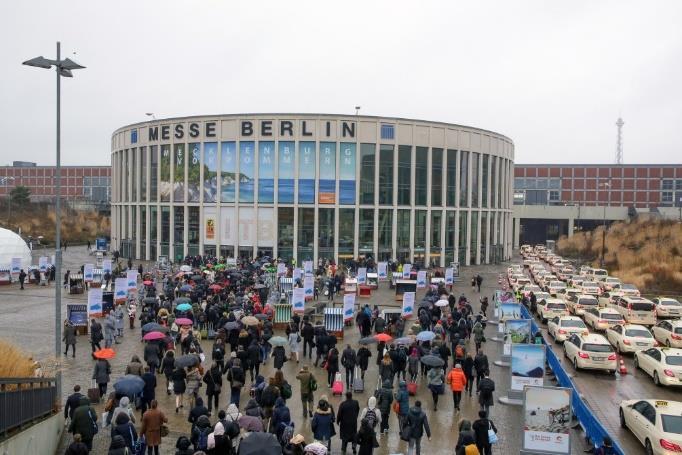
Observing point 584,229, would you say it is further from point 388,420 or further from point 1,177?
point 1,177

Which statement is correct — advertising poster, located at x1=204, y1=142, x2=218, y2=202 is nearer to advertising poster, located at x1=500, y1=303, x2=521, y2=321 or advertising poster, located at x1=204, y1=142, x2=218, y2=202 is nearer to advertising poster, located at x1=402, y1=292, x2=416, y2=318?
advertising poster, located at x1=402, y1=292, x2=416, y2=318

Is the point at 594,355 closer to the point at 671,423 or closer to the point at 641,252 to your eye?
the point at 671,423

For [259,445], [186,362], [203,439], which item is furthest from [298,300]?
[259,445]

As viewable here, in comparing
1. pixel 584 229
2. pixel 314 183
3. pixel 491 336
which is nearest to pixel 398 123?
pixel 314 183

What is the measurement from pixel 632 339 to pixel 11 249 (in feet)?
146

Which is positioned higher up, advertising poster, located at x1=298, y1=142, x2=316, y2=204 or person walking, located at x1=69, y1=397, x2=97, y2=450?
advertising poster, located at x1=298, y1=142, x2=316, y2=204

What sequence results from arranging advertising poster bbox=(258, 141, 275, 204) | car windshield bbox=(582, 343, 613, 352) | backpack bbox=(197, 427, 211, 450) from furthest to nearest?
1. advertising poster bbox=(258, 141, 275, 204)
2. car windshield bbox=(582, 343, 613, 352)
3. backpack bbox=(197, 427, 211, 450)

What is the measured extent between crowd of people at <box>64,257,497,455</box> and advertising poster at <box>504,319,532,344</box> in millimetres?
1087

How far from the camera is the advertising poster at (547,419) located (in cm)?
1301

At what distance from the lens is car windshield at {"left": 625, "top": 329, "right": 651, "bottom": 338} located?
23.6m

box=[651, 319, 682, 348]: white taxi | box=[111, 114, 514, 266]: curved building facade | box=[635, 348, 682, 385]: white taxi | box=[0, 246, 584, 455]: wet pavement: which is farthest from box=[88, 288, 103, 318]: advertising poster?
box=[111, 114, 514, 266]: curved building facade

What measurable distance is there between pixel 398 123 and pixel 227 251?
1956cm

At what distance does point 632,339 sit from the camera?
23.5 meters

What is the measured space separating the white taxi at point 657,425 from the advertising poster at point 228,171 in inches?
1852
